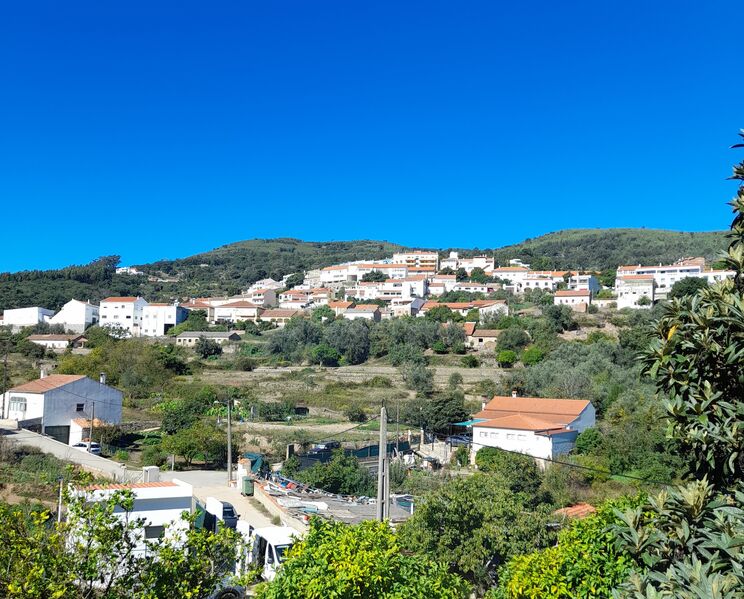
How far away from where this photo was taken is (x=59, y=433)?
98.9 feet

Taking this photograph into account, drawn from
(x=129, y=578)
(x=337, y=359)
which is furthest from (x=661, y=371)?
(x=337, y=359)

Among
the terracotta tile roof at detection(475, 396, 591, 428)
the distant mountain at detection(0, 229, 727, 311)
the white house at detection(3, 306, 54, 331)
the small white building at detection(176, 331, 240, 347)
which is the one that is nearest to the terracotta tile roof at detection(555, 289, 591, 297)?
the distant mountain at detection(0, 229, 727, 311)

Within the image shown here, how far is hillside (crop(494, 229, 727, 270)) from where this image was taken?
106938 mm

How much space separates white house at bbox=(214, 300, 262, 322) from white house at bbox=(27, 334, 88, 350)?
Answer: 2103 cm

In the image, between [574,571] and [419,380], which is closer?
[574,571]

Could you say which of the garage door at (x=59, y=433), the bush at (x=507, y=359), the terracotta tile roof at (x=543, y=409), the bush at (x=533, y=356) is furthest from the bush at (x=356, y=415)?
the bush at (x=533, y=356)

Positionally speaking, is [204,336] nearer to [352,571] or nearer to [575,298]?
[575,298]

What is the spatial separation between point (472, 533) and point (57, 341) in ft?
199

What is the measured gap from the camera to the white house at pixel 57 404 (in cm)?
2970

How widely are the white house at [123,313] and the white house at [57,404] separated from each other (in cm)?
4786

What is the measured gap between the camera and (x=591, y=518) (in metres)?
9.52

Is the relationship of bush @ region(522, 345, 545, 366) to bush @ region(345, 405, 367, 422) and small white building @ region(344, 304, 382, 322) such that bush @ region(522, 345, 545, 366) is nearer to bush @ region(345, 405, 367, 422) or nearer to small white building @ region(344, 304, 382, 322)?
bush @ region(345, 405, 367, 422)

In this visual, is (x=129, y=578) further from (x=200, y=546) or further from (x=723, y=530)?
(x=723, y=530)

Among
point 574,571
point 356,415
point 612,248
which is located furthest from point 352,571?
point 612,248
